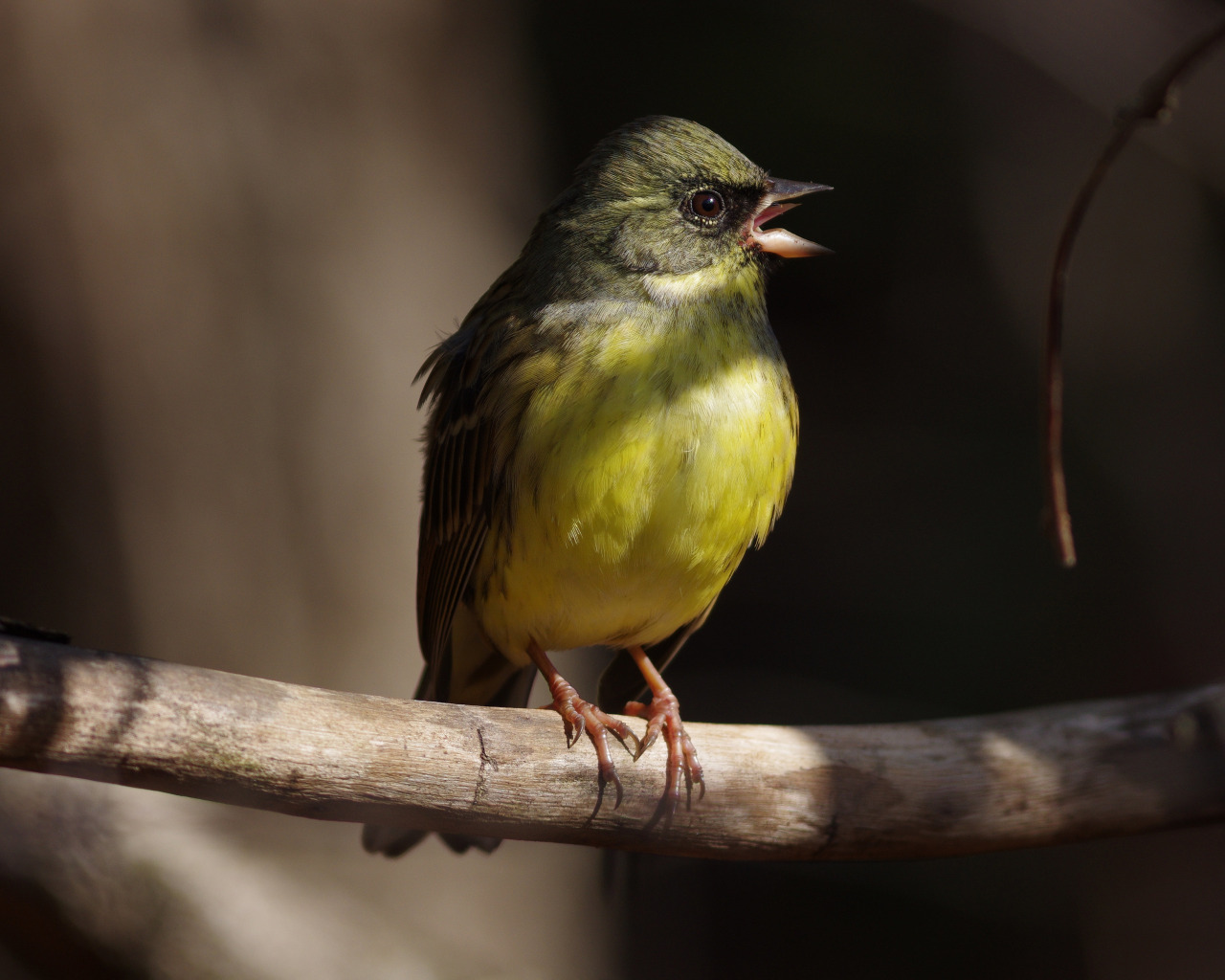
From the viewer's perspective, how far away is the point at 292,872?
14.8 feet

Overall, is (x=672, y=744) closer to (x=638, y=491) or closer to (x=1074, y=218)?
(x=638, y=491)

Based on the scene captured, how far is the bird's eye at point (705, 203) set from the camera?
3.38 metres

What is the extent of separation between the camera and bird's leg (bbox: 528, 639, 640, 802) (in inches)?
114

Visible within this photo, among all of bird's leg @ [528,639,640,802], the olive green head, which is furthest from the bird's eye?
bird's leg @ [528,639,640,802]

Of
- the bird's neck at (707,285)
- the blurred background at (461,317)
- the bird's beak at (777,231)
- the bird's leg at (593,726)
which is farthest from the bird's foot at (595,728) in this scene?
the blurred background at (461,317)

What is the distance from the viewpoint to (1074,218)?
247 centimetres

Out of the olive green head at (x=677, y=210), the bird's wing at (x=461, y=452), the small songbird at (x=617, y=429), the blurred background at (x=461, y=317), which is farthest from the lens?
the blurred background at (x=461, y=317)

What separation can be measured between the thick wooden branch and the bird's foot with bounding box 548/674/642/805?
0.04m

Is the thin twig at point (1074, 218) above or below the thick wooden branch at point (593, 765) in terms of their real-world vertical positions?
above

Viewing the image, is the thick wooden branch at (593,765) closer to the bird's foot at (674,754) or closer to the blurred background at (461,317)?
the bird's foot at (674,754)

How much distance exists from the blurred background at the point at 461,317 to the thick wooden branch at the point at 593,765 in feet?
5.51

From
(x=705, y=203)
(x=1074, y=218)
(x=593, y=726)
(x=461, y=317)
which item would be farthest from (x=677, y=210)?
(x=461, y=317)

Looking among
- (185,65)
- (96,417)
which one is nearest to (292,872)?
(96,417)

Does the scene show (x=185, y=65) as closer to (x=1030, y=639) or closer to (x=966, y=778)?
(x=966, y=778)
